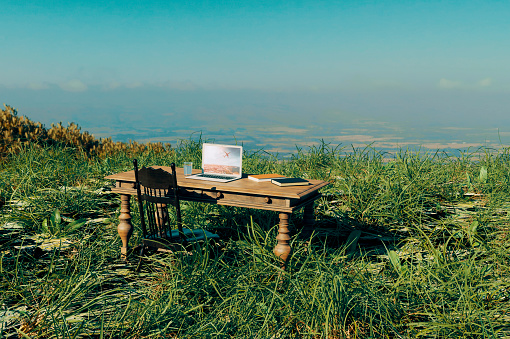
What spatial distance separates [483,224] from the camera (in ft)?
15.1

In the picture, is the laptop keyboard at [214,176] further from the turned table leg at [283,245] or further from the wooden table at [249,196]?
the turned table leg at [283,245]

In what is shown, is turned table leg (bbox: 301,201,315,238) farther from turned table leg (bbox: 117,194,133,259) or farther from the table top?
turned table leg (bbox: 117,194,133,259)

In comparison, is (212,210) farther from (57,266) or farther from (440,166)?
(440,166)

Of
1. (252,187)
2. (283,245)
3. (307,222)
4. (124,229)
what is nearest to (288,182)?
(252,187)

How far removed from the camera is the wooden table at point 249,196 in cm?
368

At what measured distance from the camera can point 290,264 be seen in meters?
3.67

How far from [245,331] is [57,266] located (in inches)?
93.0

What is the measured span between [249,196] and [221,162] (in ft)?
2.51

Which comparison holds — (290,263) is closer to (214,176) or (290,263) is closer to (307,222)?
(307,222)

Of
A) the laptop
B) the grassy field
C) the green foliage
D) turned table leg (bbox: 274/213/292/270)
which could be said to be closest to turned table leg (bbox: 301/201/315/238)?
the grassy field

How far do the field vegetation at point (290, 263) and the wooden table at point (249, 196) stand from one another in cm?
24

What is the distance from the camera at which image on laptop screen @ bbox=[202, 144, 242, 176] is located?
4367 millimetres

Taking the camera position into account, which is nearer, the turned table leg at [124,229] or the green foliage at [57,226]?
the turned table leg at [124,229]

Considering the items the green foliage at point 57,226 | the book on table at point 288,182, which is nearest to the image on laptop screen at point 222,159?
the book on table at point 288,182
